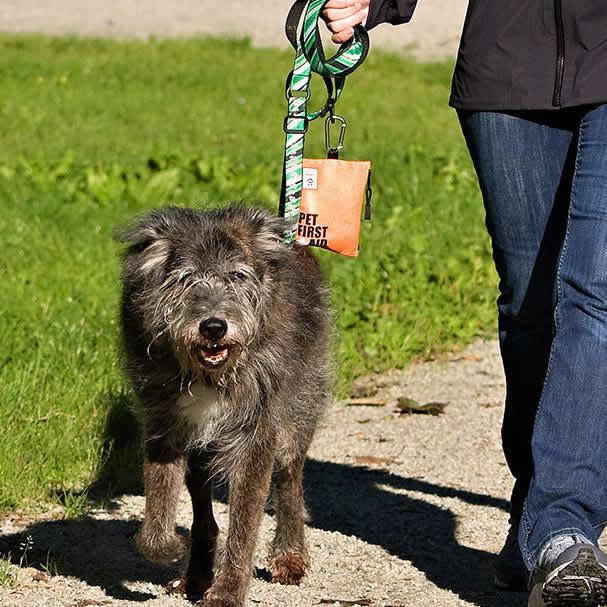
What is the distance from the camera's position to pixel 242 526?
4520 millimetres

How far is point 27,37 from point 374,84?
5579 mm

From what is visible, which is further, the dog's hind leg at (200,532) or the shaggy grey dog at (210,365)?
the dog's hind leg at (200,532)

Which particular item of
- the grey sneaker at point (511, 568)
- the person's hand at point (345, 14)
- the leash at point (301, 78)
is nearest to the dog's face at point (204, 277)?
the leash at point (301, 78)

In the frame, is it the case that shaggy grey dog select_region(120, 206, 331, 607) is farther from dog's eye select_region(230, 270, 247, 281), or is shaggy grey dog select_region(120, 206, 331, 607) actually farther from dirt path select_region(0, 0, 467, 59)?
dirt path select_region(0, 0, 467, 59)

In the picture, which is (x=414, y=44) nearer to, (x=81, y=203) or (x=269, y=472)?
(x=81, y=203)

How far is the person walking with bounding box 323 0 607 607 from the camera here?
4.10 metres

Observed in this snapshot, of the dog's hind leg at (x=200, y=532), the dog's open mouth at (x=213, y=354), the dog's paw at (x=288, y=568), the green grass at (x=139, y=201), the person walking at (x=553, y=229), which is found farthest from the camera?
the green grass at (x=139, y=201)

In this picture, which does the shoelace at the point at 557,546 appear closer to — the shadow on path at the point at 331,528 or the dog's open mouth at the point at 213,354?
the shadow on path at the point at 331,528

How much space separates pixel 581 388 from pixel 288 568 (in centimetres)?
148

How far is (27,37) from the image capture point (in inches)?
803

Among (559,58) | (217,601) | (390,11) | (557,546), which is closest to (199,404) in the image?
(217,601)

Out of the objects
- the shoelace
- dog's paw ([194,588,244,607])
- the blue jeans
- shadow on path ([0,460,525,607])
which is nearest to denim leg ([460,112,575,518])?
the blue jeans

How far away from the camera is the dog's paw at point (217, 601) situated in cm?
438

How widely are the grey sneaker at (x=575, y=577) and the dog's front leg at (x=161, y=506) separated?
4.32ft
